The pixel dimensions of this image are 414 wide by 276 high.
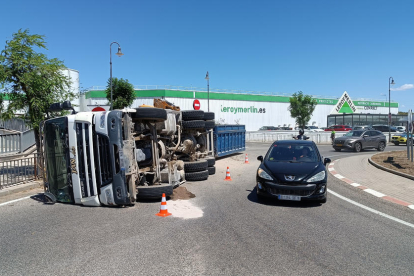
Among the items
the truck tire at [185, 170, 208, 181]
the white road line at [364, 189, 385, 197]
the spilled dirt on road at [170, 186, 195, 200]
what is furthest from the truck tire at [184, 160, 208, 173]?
the white road line at [364, 189, 385, 197]

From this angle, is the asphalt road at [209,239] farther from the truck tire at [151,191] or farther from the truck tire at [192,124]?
the truck tire at [192,124]

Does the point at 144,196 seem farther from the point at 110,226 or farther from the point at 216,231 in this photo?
the point at 216,231

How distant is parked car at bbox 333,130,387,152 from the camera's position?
22.1 meters

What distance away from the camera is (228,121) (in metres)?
50.0

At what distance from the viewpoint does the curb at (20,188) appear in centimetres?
841

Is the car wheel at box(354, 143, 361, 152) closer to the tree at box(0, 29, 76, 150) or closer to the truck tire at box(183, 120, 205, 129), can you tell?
the truck tire at box(183, 120, 205, 129)

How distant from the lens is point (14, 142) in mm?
15195

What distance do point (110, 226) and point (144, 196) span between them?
1.66 meters

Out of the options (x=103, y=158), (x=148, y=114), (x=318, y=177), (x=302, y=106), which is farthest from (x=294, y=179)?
(x=302, y=106)

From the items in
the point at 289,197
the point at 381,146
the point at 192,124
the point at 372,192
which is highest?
the point at 192,124

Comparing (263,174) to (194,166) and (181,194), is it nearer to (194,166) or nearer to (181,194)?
(181,194)

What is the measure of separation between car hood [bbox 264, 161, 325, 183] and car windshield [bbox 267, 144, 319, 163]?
12.6 inches

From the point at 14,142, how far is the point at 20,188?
7.76 meters

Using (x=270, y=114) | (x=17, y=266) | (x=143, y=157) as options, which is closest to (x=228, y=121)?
(x=270, y=114)
